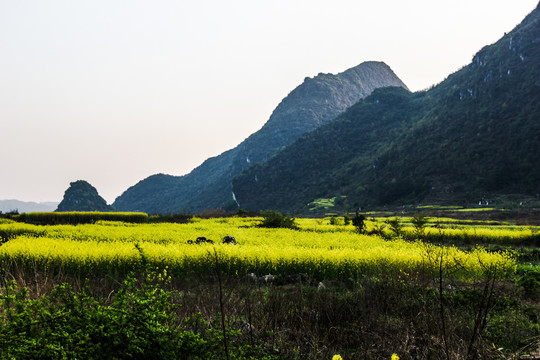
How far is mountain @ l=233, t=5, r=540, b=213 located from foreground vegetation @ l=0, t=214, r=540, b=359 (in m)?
65.6

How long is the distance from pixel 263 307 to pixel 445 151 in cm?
9339

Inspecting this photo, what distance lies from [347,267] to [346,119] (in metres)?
147

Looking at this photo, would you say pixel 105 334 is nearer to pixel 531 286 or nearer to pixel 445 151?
pixel 531 286

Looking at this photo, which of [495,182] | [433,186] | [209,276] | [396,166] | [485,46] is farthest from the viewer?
[485,46]

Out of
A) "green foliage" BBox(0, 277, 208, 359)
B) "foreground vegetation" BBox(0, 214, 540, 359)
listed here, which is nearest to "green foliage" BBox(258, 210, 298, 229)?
"foreground vegetation" BBox(0, 214, 540, 359)

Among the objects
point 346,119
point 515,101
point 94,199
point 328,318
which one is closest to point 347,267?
point 328,318

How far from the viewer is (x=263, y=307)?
5070 mm

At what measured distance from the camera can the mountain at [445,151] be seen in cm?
7306

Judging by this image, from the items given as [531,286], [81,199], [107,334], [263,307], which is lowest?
[531,286]

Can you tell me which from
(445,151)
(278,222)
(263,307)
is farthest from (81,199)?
(263,307)

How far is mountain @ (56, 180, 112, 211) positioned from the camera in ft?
493

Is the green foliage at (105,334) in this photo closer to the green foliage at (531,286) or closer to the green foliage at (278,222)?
the green foliage at (531,286)

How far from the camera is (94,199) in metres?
157

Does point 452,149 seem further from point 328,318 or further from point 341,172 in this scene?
point 328,318
